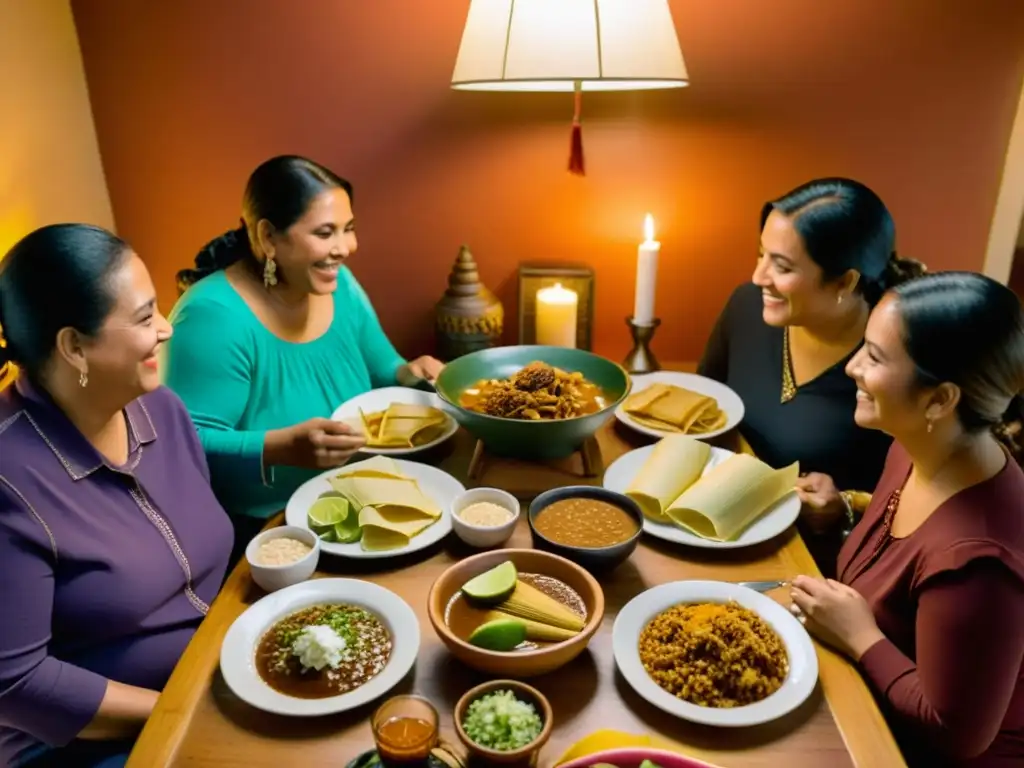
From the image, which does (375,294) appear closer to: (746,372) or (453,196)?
(453,196)

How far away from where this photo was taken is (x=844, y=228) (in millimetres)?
1874

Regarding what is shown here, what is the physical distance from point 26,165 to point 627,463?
77.5 inches

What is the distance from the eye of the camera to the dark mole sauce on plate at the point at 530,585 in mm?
1267

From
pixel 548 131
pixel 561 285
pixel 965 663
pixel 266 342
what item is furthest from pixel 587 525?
pixel 548 131

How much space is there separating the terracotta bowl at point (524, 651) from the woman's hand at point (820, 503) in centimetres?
65

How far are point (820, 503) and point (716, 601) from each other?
49 centimetres

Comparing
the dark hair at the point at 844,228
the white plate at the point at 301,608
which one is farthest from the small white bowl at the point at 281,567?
the dark hair at the point at 844,228

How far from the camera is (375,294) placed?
9.43 feet

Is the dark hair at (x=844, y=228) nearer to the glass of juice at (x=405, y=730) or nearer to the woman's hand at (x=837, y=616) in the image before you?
the woman's hand at (x=837, y=616)

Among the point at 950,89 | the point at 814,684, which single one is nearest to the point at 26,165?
the point at 814,684

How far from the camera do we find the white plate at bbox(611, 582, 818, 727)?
117 centimetres

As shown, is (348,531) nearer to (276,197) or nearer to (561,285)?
(276,197)

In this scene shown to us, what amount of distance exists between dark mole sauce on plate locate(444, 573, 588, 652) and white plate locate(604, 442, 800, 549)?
32 centimetres

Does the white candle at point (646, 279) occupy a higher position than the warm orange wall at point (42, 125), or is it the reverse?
the warm orange wall at point (42, 125)
